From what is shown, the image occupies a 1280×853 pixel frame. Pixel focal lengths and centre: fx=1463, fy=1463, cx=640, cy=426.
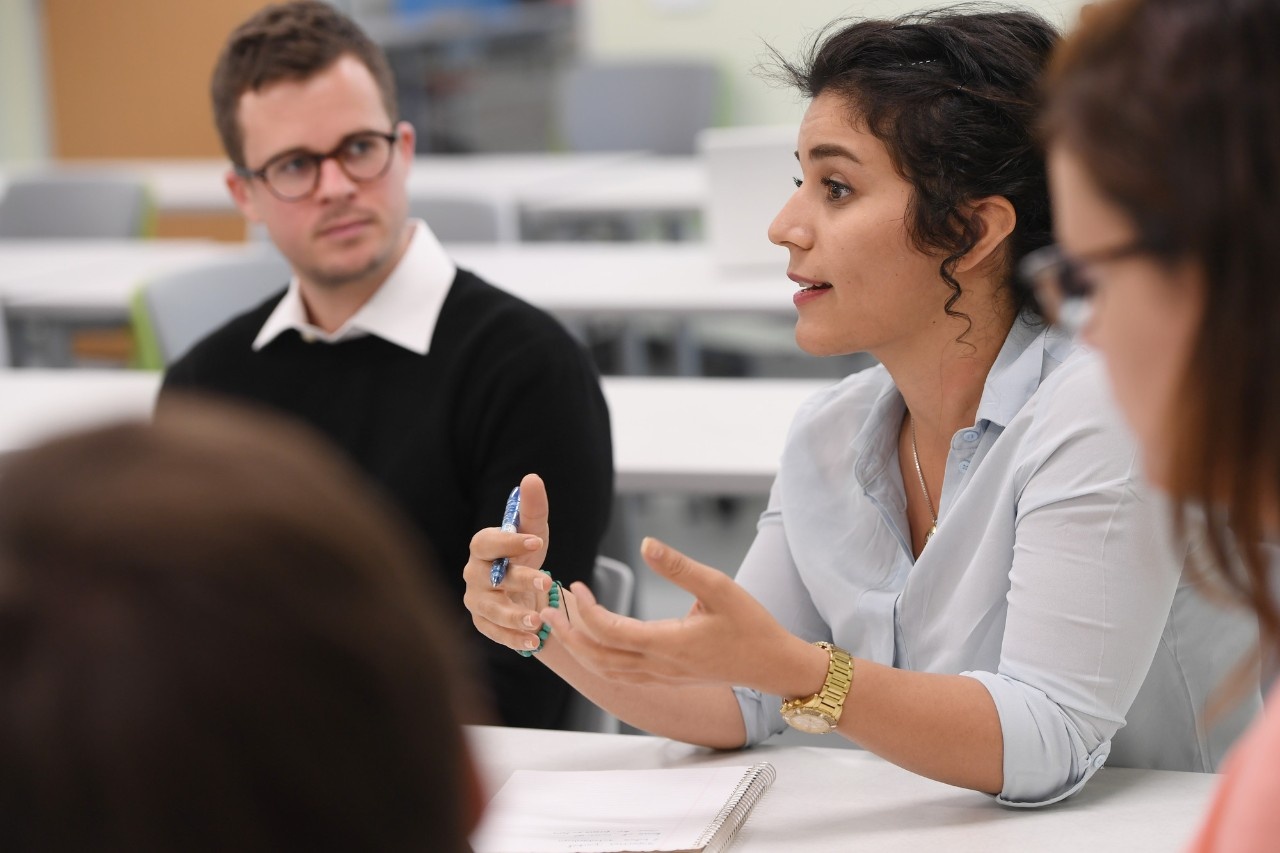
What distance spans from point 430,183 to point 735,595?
4.31 m

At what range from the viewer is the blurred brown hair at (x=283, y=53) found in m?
2.21

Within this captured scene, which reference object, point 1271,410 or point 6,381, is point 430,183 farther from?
point 1271,410

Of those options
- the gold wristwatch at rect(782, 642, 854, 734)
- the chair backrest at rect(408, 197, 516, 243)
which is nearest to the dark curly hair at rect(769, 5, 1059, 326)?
the gold wristwatch at rect(782, 642, 854, 734)

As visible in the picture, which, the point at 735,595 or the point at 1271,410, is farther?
the point at 735,595

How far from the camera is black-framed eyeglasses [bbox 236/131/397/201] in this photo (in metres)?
2.21

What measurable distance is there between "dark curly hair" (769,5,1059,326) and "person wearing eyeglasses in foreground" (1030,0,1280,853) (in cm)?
68

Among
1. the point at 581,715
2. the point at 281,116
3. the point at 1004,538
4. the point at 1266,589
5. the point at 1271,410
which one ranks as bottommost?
the point at 581,715

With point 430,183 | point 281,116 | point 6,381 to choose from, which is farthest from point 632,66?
point 281,116

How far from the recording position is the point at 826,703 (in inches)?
50.7

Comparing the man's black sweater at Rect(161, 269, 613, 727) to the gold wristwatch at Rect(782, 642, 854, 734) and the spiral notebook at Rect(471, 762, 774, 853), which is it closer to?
the spiral notebook at Rect(471, 762, 774, 853)

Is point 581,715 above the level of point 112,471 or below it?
below

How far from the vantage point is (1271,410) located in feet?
2.46

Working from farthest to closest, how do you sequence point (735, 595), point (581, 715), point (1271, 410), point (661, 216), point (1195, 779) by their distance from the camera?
point (661, 216), point (581, 715), point (1195, 779), point (735, 595), point (1271, 410)

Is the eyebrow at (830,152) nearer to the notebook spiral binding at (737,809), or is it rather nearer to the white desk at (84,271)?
the notebook spiral binding at (737,809)
